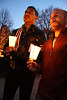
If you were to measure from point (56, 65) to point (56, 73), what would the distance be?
0.11 m

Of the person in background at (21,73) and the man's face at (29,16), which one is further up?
the man's face at (29,16)

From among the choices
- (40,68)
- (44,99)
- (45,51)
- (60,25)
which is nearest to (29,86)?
(40,68)

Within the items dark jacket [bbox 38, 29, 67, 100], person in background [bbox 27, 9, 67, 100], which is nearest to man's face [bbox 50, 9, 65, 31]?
person in background [bbox 27, 9, 67, 100]

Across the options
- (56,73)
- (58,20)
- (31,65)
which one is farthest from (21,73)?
(58,20)

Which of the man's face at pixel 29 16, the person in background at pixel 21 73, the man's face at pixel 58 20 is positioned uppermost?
the man's face at pixel 29 16

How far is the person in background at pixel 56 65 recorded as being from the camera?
50.1 inches

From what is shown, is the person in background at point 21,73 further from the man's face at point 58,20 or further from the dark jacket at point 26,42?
the man's face at point 58,20

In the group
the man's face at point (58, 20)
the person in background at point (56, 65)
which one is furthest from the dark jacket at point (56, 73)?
the man's face at point (58, 20)

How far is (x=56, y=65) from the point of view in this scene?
1371mm

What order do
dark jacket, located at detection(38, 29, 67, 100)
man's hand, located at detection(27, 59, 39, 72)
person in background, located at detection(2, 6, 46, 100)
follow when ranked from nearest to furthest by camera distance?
1. dark jacket, located at detection(38, 29, 67, 100)
2. man's hand, located at detection(27, 59, 39, 72)
3. person in background, located at detection(2, 6, 46, 100)

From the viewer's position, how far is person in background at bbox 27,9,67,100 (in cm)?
127

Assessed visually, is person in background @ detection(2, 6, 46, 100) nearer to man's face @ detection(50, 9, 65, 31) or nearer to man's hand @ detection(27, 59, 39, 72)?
man's hand @ detection(27, 59, 39, 72)

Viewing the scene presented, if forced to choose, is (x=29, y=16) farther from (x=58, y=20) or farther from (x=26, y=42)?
(x=58, y=20)

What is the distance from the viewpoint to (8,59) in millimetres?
2258
